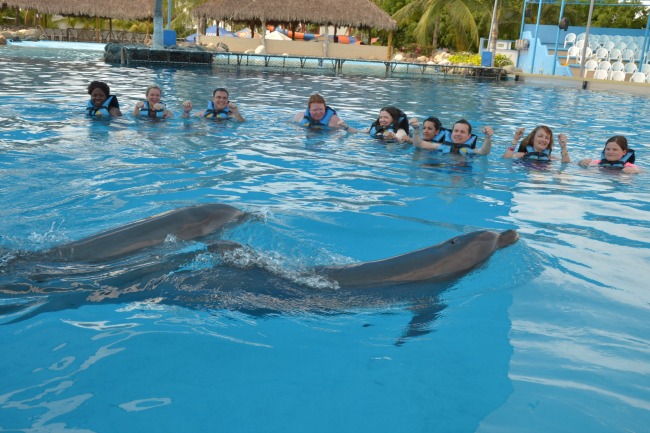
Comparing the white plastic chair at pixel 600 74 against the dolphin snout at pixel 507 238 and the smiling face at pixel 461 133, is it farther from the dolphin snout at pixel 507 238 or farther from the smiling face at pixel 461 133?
the dolphin snout at pixel 507 238

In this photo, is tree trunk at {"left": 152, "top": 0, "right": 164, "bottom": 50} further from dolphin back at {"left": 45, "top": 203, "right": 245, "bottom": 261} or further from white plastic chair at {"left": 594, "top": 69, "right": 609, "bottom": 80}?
dolphin back at {"left": 45, "top": 203, "right": 245, "bottom": 261}

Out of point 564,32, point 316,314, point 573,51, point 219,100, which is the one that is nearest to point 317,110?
point 219,100

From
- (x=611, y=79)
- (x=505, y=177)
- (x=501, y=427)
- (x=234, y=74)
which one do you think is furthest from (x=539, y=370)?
(x=611, y=79)

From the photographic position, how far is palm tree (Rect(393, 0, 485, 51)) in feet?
113

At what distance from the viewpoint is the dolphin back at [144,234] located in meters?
3.50

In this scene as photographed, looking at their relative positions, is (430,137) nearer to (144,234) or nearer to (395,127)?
(395,127)

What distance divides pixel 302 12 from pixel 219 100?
21.8 m

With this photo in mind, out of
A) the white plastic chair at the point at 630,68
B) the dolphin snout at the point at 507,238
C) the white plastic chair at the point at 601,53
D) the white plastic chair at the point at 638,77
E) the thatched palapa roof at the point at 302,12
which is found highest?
the thatched palapa roof at the point at 302,12

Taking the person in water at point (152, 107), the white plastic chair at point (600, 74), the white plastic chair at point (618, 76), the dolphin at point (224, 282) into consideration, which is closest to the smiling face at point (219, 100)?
the person in water at point (152, 107)

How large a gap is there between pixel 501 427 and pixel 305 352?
0.97 meters

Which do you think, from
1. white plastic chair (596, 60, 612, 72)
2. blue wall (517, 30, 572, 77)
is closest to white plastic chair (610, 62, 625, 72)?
white plastic chair (596, 60, 612, 72)

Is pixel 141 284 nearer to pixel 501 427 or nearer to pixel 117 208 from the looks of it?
pixel 501 427

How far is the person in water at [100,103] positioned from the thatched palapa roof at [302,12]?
21.5 metres

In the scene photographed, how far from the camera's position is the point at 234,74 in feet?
68.5
